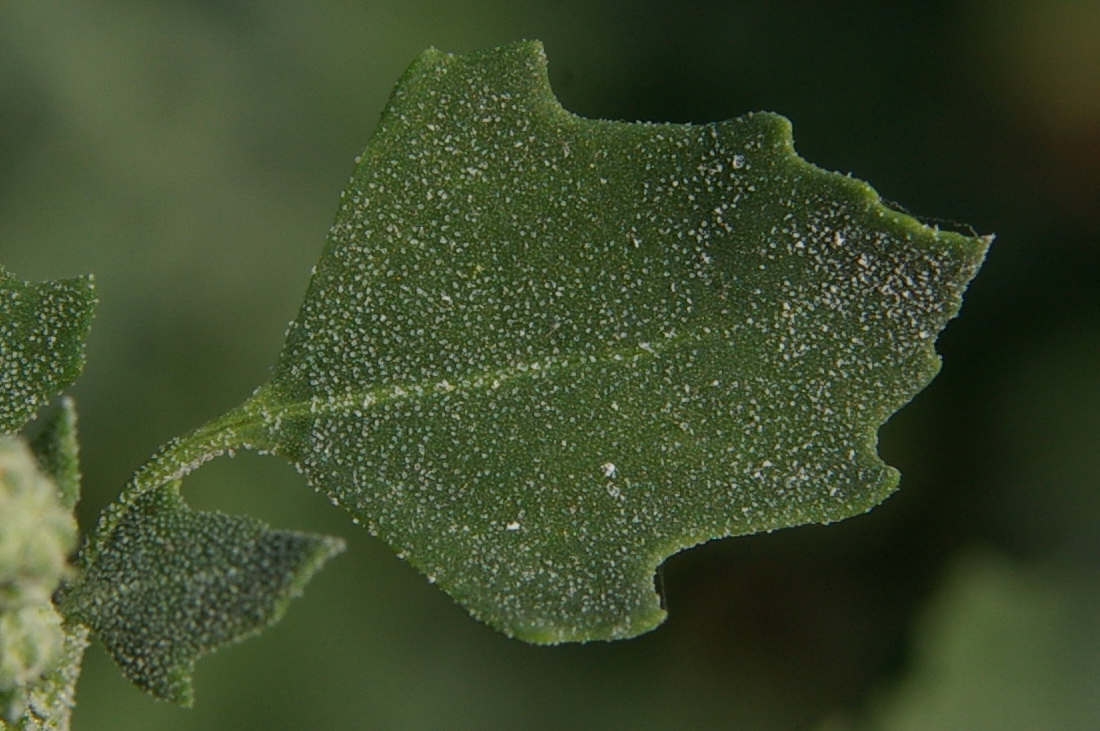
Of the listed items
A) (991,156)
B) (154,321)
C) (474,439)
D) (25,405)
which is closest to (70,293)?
(25,405)

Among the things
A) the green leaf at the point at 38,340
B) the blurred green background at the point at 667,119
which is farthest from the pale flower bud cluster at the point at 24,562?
the blurred green background at the point at 667,119

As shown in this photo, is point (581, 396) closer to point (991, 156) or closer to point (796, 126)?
point (796, 126)

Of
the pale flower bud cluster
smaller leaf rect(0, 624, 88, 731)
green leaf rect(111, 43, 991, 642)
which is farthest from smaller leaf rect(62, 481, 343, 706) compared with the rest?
the pale flower bud cluster

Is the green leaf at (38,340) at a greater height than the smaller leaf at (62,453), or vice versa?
the green leaf at (38,340)

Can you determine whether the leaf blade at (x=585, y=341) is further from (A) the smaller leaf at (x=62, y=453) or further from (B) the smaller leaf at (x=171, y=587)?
(A) the smaller leaf at (x=62, y=453)

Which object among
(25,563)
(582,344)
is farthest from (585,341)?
(25,563)

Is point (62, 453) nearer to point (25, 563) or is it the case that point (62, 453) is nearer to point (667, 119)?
point (25, 563)

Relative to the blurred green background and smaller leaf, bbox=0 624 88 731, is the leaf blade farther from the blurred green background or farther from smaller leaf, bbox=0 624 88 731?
the blurred green background
